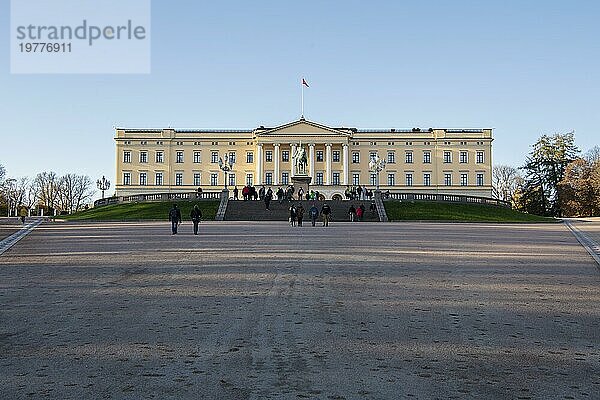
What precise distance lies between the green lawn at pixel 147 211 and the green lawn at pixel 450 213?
1562cm

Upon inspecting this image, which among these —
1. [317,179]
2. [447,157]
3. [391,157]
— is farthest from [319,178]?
[447,157]

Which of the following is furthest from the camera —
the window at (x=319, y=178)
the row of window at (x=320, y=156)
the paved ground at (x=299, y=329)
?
the window at (x=319, y=178)

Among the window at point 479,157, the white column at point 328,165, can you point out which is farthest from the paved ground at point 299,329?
the window at point 479,157

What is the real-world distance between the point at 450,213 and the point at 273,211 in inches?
619

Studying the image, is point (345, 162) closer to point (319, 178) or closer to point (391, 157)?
point (319, 178)

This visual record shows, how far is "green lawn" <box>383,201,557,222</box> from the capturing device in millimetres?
58344

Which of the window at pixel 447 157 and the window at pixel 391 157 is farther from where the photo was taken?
the window at pixel 391 157

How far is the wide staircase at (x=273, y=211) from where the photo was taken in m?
56.1

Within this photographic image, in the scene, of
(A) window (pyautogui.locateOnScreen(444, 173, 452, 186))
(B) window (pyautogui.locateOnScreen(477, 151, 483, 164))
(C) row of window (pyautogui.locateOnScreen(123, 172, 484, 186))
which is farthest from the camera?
(A) window (pyautogui.locateOnScreen(444, 173, 452, 186))

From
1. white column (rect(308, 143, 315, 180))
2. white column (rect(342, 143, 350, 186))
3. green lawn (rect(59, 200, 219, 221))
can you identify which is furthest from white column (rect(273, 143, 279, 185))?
green lawn (rect(59, 200, 219, 221))

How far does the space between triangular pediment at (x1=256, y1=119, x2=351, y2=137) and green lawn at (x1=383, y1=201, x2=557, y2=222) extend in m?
40.1

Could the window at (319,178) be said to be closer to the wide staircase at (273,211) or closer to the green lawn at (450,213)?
the green lawn at (450,213)

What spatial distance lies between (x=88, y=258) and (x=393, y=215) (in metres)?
41.2

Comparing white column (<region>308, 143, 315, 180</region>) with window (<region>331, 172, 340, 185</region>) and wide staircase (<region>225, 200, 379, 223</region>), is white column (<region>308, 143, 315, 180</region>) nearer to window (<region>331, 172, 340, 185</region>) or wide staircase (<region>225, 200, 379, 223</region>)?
window (<region>331, 172, 340, 185</region>)
